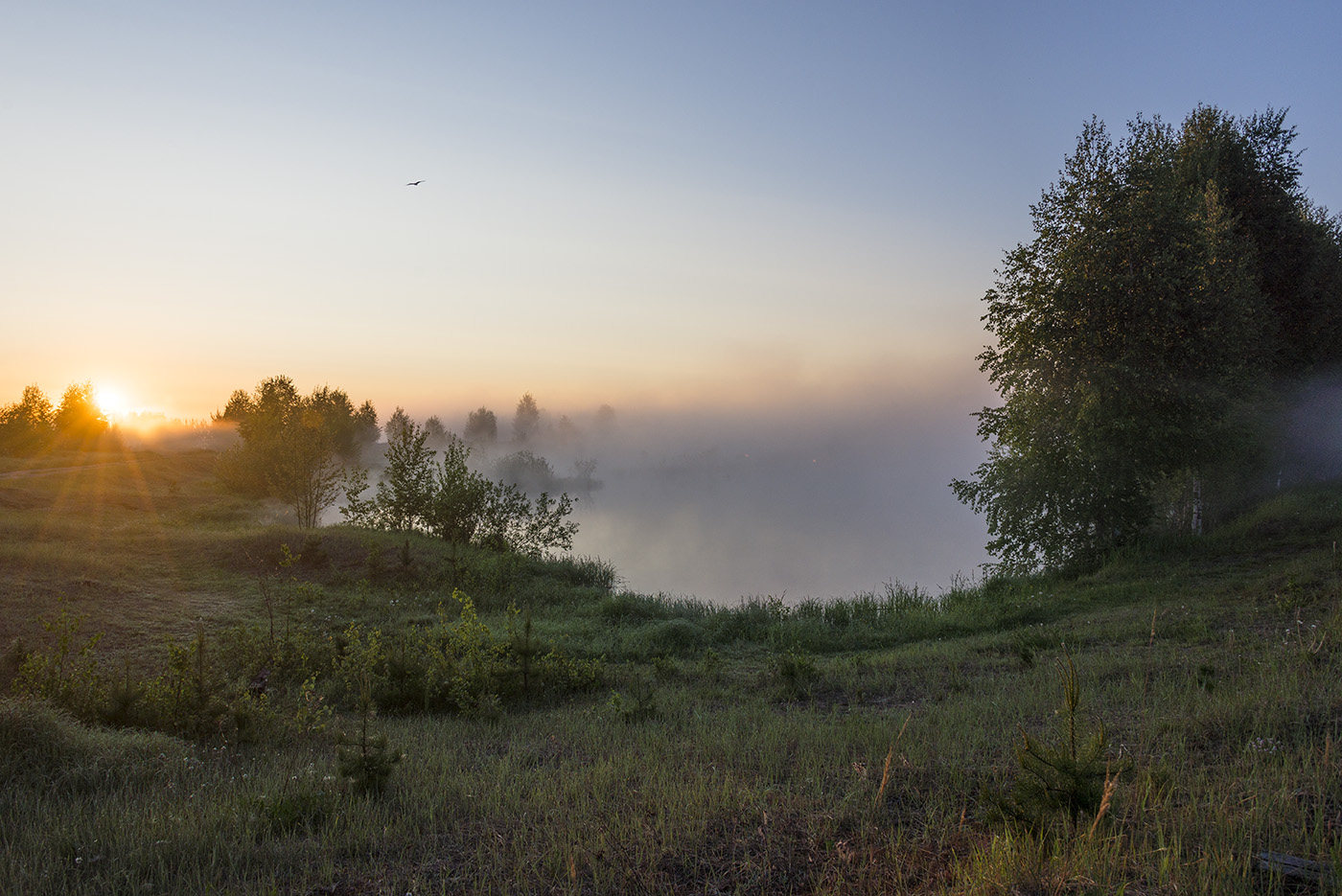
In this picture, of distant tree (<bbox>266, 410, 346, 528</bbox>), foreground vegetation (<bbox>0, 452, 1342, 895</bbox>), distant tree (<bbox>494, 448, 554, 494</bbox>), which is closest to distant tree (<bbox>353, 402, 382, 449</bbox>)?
distant tree (<bbox>494, 448, 554, 494</bbox>)

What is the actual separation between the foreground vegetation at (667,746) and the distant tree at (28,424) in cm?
4782

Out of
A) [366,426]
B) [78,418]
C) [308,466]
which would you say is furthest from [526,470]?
[308,466]

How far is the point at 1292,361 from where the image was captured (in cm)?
2525

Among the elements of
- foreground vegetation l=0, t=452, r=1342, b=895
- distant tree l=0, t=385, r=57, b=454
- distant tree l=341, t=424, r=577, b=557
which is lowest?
foreground vegetation l=0, t=452, r=1342, b=895

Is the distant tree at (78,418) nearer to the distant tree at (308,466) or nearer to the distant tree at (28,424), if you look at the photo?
the distant tree at (28,424)

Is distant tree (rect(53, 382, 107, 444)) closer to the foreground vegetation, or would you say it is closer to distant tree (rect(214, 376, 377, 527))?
distant tree (rect(214, 376, 377, 527))

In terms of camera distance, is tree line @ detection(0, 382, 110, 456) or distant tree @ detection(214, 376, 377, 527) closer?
distant tree @ detection(214, 376, 377, 527)

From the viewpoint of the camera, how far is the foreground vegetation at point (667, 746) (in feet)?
12.9

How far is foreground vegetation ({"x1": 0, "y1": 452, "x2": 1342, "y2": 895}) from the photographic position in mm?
3945

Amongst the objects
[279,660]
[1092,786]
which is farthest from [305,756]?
[1092,786]

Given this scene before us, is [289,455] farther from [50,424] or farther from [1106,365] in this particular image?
[50,424]

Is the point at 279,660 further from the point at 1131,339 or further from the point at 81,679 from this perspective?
the point at 1131,339

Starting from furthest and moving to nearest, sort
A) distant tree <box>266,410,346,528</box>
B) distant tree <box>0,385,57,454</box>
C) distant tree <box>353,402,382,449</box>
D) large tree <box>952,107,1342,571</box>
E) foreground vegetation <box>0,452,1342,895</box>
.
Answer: distant tree <box>353,402,382,449</box> → distant tree <box>0,385,57,454</box> → distant tree <box>266,410,346,528</box> → large tree <box>952,107,1342,571</box> → foreground vegetation <box>0,452,1342,895</box>

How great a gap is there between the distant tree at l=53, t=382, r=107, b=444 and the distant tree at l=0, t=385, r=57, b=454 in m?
0.62
